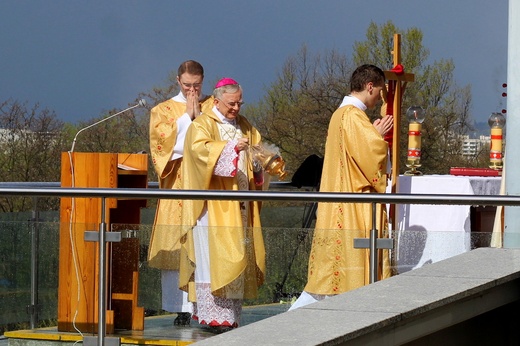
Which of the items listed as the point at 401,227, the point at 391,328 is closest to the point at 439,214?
the point at 401,227

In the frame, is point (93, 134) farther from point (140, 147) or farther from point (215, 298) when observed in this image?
point (215, 298)

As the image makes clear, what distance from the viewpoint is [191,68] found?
849cm

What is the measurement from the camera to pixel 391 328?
4594 millimetres

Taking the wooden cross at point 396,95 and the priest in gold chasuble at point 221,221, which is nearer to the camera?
the priest in gold chasuble at point 221,221

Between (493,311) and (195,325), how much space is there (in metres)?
1.82

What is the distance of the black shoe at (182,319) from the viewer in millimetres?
6637

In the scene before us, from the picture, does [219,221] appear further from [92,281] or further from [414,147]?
[414,147]

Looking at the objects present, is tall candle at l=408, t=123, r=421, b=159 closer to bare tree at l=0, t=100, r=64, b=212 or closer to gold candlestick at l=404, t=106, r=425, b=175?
gold candlestick at l=404, t=106, r=425, b=175

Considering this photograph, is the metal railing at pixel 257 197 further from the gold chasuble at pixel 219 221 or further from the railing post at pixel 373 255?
the gold chasuble at pixel 219 221

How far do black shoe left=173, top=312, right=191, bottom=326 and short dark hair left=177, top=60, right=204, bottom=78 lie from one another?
220 centimetres

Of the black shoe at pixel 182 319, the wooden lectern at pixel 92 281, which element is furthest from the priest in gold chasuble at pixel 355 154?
the wooden lectern at pixel 92 281

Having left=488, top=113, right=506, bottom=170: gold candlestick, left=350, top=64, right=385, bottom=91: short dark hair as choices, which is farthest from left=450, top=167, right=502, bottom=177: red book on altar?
left=350, top=64, right=385, bottom=91: short dark hair

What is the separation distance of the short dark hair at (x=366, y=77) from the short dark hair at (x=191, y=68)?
→ 3.51ft

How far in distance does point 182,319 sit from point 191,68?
2.28 m
